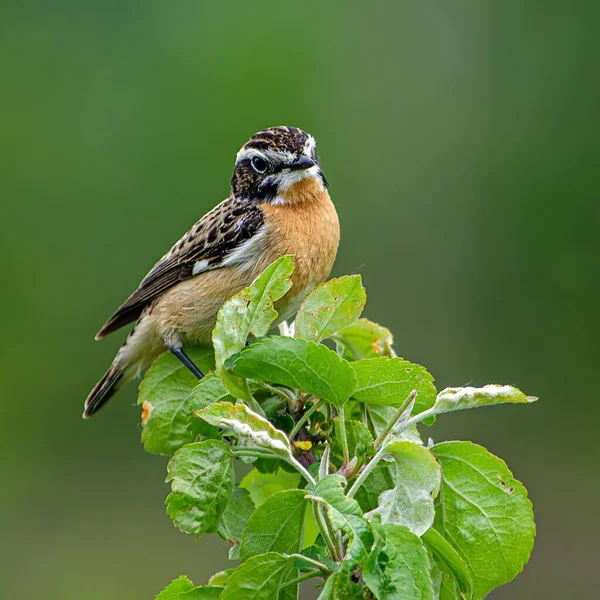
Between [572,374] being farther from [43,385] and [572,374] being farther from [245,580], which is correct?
[245,580]

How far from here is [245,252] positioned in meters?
5.27

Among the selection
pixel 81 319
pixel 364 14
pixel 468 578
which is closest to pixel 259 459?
pixel 468 578

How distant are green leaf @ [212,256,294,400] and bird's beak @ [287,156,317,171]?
7.38 feet

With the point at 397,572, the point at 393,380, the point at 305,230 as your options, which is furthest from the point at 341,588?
the point at 305,230

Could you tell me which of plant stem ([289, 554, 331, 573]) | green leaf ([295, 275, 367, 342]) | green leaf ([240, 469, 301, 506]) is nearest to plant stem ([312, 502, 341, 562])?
plant stem ([289, 554, 331, 573])

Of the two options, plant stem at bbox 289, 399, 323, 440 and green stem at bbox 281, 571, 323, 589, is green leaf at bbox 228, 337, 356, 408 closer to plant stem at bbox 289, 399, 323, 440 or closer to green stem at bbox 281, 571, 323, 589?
plant stem at bbox 289, 399, 323, 440

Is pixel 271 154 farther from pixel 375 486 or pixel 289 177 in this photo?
pixel 375 486

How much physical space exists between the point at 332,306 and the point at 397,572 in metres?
1.03

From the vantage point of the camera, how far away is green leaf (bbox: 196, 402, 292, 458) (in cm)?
260

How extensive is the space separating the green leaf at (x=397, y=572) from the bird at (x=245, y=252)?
265 cm

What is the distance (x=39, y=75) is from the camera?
1223 cm

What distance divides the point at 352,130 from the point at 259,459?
10084 millimetres

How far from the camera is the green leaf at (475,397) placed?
265cm

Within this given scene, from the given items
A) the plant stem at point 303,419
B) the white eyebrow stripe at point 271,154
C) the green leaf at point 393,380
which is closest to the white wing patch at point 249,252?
the white eyebrow stripe at point 271,154
